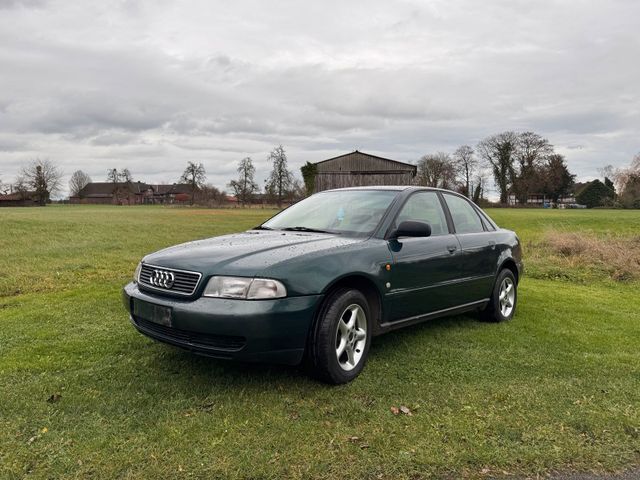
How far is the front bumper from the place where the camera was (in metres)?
3.32

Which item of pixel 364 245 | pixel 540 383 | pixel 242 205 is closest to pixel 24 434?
pixel 364 245

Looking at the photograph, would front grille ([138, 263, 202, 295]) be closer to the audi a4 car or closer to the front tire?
the audi a4 car

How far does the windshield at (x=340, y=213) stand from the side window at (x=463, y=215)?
93 centimetres

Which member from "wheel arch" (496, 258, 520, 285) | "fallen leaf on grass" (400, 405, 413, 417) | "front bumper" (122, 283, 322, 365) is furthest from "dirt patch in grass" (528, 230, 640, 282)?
"front bumper" (122, 283, 322, 365)

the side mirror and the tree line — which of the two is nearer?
the side mirror

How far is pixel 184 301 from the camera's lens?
11.6 ft

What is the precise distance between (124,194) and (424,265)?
339ft

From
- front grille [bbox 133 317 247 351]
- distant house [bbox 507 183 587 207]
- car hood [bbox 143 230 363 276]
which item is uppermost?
distant house [bbox 507 183 587 207]

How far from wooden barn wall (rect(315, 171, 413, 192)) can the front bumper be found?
39.1 meters

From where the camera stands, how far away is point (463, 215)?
5625 millimetres

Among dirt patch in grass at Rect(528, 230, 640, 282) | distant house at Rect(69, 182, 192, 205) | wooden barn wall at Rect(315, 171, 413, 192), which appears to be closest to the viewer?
dirt patch in grass at Rect(528, 230, 640, 282)

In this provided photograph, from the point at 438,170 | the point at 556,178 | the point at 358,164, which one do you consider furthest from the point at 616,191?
the point at 358,164

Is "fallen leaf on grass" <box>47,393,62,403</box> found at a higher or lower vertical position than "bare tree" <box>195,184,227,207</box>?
lower

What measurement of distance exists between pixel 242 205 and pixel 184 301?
60.5 m
